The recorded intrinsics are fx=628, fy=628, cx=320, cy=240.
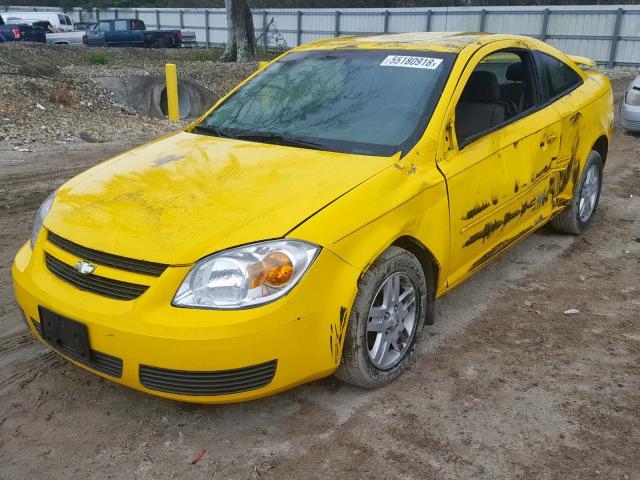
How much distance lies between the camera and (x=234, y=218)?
2699 millimetres

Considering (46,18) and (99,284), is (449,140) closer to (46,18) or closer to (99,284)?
(99,284)

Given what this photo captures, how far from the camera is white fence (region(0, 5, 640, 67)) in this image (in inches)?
937

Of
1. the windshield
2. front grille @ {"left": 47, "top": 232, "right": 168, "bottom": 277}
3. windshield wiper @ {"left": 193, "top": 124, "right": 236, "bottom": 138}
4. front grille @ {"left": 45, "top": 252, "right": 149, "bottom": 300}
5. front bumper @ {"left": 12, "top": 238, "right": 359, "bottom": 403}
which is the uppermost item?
the windshield

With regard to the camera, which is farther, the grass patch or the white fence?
the white fence

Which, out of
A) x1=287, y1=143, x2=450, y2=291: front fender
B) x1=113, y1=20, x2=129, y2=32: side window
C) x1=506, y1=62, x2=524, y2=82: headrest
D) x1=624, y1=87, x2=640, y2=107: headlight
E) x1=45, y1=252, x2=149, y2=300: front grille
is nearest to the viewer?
x1=45, y1=252, x2=149, y2=300: front grille

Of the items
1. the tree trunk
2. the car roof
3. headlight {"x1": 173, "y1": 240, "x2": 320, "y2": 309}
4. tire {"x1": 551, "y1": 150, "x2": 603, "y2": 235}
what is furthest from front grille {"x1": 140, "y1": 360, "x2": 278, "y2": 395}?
the tree trunk

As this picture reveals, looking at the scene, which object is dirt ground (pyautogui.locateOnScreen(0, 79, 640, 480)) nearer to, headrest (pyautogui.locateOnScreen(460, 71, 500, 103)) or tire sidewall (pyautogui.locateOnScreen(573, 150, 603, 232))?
tire sidewall (pyautogui.locateOnScreen(573, 150, 603, 232))

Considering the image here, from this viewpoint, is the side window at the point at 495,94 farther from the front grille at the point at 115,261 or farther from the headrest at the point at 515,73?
the front grille at the point at 115,261

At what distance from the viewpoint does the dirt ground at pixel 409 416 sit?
2611mm

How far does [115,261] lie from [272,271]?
26.4 inches

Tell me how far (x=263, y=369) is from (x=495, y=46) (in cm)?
262

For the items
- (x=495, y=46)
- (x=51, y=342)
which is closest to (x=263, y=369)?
(x=51, y=342)

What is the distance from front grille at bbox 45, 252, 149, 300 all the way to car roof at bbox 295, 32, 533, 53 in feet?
7.34

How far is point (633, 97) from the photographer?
998cm
